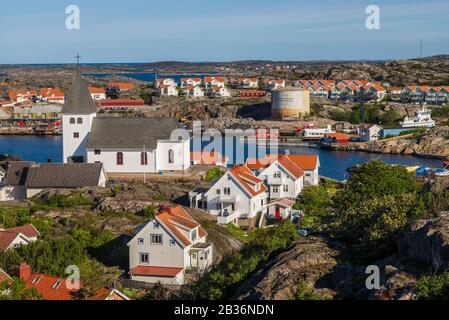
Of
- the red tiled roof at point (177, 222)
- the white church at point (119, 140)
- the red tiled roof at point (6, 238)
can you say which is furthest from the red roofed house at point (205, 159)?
the red tiled roof at point (6, 238)

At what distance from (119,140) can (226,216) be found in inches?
265

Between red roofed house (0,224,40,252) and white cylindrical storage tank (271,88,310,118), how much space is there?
2021 inches

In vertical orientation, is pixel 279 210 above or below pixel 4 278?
below

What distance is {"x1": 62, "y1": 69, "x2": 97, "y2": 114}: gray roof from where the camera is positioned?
27172 millimetres

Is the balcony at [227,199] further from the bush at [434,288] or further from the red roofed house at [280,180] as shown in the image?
the bush at [434,288]

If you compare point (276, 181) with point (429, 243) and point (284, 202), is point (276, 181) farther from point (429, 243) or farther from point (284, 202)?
point (429, 243)

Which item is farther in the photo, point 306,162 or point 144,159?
point 306,162

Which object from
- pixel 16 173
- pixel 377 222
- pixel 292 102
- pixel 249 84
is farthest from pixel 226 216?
pixel 249 84

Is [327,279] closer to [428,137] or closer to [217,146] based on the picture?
[217,146]

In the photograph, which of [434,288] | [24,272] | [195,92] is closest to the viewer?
[434,288]

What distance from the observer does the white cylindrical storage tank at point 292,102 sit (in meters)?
66.8

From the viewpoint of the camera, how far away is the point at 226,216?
71.3 feet
